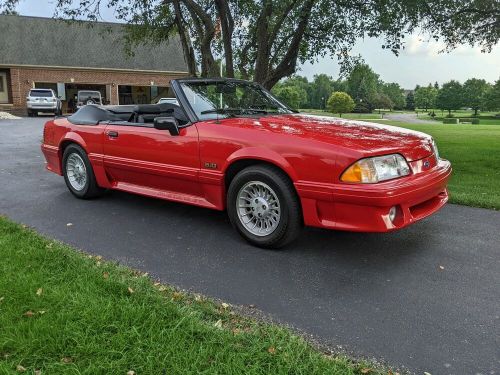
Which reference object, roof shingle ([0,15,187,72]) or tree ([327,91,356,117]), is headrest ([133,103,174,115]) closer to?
roof shingle ([0,15,187,72])

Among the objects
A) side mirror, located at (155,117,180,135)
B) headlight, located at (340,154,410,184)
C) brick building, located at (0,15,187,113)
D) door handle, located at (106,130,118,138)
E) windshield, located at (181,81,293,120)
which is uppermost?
brick building, located at (0,15,187,113)

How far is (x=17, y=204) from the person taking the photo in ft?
18.7

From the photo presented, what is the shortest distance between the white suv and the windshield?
2622cm

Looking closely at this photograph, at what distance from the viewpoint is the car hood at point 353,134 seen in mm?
3758

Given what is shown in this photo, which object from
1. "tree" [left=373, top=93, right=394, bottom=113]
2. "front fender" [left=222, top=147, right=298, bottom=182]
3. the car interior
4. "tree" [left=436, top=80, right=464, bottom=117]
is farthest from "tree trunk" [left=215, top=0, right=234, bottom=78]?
"tree" [left=436, top=80, right=464, bottom=117]

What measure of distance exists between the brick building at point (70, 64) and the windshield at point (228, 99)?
99.5ft

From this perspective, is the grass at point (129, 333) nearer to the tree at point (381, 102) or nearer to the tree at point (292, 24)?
the tree at point (292, 24)

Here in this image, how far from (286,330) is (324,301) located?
1.72 ft

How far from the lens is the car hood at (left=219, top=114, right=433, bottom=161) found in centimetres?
376

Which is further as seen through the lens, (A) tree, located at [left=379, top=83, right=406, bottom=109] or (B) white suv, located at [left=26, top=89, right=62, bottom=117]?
(A) tree, located at [left=379, top=83, right=406, bottom=109]

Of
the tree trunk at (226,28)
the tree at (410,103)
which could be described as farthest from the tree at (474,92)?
the tree trunk at (226,28)

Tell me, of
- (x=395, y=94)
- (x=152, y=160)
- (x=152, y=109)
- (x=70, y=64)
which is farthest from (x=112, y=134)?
(x=395, y=94)

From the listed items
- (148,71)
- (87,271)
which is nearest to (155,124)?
(87,271)

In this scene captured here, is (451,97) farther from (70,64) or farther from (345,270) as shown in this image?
(345,270)
